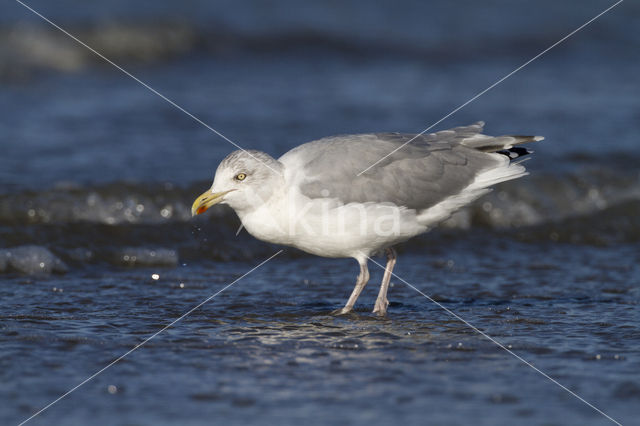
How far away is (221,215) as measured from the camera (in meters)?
9.57

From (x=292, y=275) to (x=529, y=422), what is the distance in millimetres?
3710

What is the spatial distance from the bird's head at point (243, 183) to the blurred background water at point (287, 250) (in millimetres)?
925

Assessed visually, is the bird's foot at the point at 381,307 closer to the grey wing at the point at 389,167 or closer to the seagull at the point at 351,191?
the seagull at the point at 351,191

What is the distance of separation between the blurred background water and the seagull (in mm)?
659

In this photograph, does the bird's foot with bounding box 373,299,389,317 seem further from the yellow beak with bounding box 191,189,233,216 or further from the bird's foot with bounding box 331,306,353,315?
the yellow beak with bounding box 191,189,233,216

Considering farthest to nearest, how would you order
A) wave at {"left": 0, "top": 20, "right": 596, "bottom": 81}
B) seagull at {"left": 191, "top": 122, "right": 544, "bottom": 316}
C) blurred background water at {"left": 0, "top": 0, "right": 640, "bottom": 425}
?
wave at {"left": 0, "top": 20, "right": 596, "bottom": 81}, seagull at {"left": 191, "top": 122, "right": 544, "bottom": 316}, blurred background water at {"left": 0, "top": 0, "right": 640, "bottom": 425}

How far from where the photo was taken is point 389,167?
267 inches

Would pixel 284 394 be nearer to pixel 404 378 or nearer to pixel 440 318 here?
pixel 404 378

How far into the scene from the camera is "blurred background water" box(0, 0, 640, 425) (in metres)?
5.20

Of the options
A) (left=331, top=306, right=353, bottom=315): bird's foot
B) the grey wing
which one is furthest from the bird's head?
(left=331, top=306, right=353, bottom=315): bird's foot

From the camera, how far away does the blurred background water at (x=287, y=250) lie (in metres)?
5.20

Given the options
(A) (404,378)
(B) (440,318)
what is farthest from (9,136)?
(A) (404,378)

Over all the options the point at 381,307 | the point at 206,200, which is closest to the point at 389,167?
the point at 381,307

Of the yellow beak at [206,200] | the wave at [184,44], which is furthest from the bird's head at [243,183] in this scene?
the wave at [184,44]
